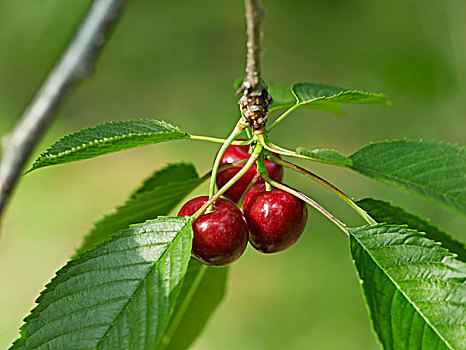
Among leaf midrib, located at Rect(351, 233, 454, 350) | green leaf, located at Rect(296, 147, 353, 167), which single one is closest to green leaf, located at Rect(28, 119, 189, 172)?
green leaf, located at Rect(296, 147, 353, 167)

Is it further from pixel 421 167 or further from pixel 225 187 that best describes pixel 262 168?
pixel 421 167

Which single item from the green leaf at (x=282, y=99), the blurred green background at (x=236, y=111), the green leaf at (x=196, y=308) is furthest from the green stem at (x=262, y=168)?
the blurred green background at (x=236, y=111)

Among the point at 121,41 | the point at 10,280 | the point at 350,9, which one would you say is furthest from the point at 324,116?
the point at 10,280

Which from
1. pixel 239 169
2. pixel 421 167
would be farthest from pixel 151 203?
pixel 421 167

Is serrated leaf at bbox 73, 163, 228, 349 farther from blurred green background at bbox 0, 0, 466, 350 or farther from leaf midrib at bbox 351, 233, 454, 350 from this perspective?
blurred green background at bbox 0, 0, 466, 350

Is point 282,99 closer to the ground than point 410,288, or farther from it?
farther from it

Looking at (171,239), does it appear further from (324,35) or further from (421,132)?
(324,35)

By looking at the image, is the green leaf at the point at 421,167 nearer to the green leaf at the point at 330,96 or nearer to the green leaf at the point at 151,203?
the green leaf at the point at 330,96
